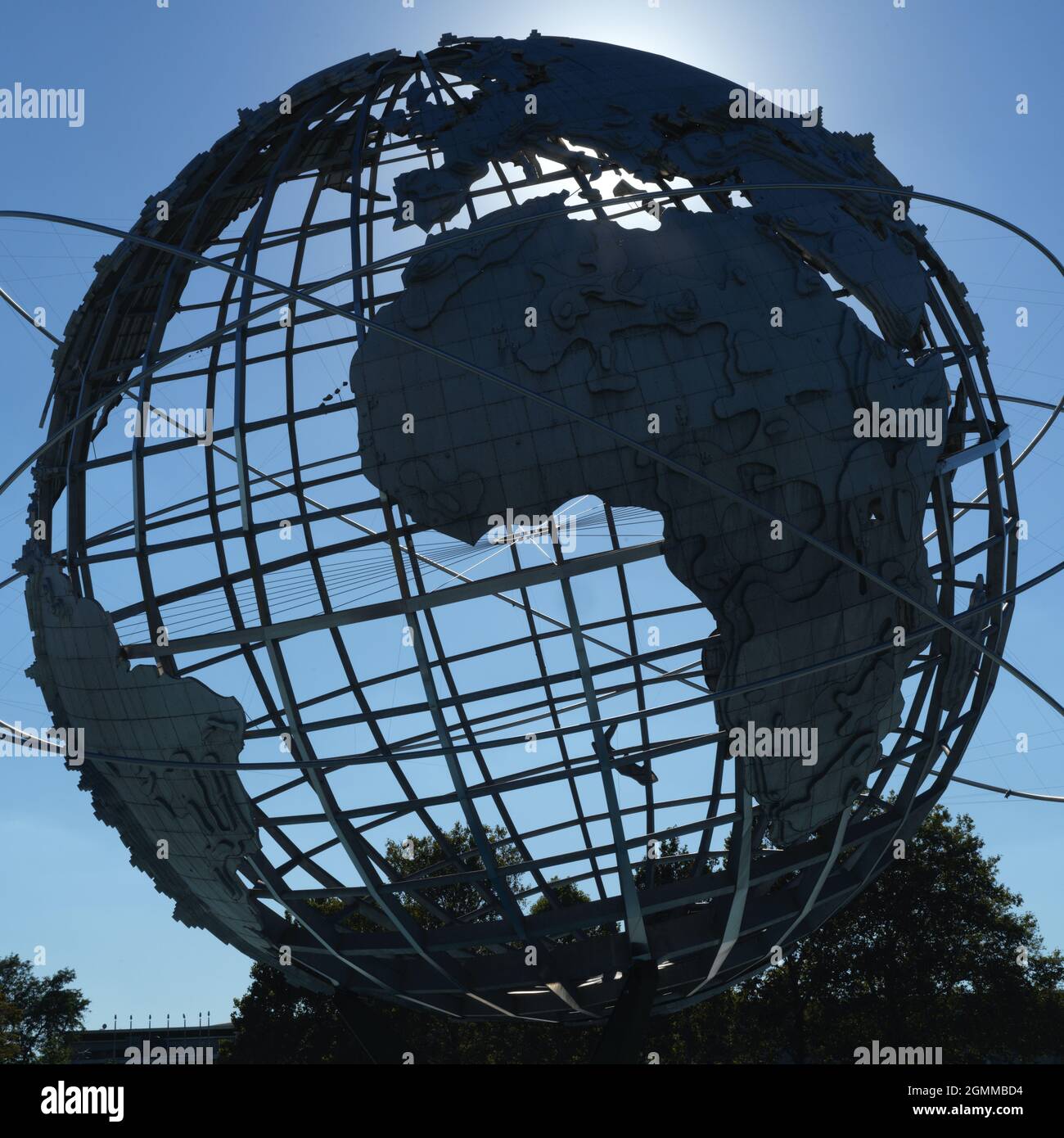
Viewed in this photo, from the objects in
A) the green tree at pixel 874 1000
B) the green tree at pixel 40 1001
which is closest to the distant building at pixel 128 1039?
the green tree at pixel 40 1001

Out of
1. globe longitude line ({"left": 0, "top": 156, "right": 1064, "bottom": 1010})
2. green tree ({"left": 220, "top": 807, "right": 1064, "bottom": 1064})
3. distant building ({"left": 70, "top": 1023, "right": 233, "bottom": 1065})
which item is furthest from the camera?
distant building ({"left": 70, "top": 1023, "right": 233, "bottom": 1065})

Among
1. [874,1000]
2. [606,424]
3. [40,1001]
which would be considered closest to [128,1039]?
[40,1001]

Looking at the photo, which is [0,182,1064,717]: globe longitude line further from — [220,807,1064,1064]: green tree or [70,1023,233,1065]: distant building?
[70,1023,233,1065]: distant building

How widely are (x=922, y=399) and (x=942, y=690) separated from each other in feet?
7.78

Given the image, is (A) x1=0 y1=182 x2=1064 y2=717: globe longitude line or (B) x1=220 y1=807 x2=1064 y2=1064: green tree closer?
(A) x1=0 y1=182 x2=1064 y2=717: globe longitude line

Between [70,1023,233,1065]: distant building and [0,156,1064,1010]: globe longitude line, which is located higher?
[0,156,1064,1010]: globe longitude line

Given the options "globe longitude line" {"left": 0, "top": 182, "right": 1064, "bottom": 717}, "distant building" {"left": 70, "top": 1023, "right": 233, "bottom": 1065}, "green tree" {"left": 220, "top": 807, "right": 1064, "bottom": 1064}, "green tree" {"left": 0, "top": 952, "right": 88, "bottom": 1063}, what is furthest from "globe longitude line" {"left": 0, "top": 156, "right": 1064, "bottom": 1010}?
"green tree" {"left": 0, "top": 952, "right": 88, "bottom": 1063}

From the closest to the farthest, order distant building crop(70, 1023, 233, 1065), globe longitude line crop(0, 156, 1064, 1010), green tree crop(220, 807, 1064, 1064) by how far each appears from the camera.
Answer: globe longitude line crop(0, 156, 1064, 1010) → green tree crop(220, 807, 1064, 1064) → distant building crop(70, 1023, 233, 1065)

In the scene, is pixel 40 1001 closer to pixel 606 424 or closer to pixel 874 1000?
pixel 874 1000

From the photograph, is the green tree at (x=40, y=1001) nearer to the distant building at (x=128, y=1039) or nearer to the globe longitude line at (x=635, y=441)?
the distant building at (x=128, y=1039)

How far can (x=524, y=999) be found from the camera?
367 inches
